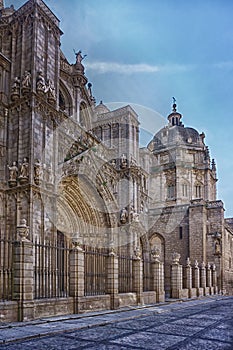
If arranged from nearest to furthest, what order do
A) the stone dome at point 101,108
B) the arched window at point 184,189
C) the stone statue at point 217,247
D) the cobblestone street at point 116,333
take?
the cobblestone street at point 116,333
the stone statue at point 217,247
the stone dome at point 101,108
the arched window at point 184,189

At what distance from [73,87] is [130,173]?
6156 millimetres

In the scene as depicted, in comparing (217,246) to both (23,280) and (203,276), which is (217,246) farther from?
(23,280)

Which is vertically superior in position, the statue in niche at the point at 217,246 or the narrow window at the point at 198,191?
the narrow window at the point at 198,191

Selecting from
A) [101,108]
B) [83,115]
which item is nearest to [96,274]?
[83,115]

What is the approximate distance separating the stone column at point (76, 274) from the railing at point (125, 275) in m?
4.16

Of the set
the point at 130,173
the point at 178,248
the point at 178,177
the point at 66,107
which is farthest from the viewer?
the point at 178,177

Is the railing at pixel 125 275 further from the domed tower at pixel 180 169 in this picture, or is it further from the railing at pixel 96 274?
the domed tower at pixel 180 169

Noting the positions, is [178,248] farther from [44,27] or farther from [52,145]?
[44,27]

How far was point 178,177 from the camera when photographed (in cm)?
4228

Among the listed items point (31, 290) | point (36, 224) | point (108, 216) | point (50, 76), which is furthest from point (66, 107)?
point (31, 290)

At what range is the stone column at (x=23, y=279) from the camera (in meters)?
10.9

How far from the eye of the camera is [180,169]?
140 feet

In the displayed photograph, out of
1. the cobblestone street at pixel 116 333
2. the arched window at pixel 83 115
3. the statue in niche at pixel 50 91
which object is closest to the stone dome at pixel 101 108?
the arched window at pixel 83 115

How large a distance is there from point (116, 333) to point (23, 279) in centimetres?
308
